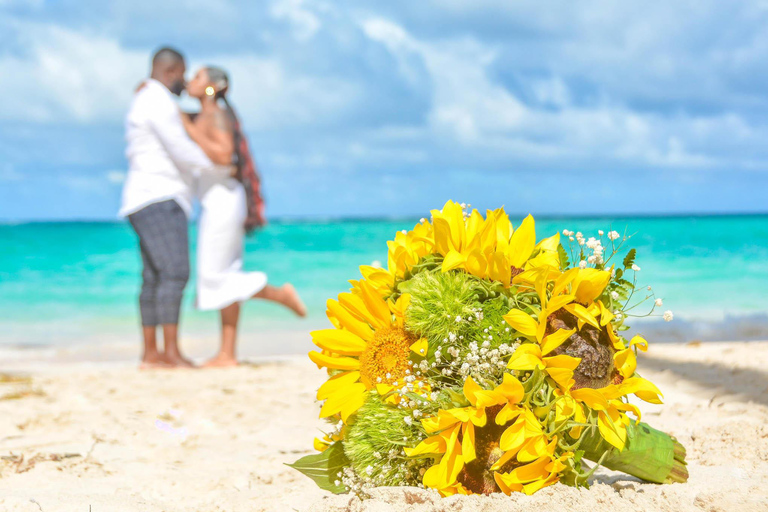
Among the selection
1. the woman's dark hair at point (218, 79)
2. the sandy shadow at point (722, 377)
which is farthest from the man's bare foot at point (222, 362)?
the sandy shadow at point (722, 377)

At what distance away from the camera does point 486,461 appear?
146 centimetres

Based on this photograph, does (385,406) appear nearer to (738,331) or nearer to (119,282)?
(738,331)

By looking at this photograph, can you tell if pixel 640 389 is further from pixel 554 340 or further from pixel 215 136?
pixel 215 136

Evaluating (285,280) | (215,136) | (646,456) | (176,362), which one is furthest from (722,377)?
(285,280)

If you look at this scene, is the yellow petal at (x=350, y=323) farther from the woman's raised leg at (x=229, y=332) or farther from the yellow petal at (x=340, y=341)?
the woman's raised leg at (x=229, y=332)

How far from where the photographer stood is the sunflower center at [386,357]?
152 centimetres

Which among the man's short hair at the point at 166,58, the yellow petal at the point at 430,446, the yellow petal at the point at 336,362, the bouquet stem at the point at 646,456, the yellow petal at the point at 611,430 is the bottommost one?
the bouquet stem at the point at 646,456

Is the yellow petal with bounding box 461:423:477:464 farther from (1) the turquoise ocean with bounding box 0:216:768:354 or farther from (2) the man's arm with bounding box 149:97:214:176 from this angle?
(2) the man's arm with bounding box 149:97:214:176

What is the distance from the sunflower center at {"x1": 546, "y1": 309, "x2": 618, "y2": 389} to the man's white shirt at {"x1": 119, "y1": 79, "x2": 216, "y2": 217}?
12.9ft

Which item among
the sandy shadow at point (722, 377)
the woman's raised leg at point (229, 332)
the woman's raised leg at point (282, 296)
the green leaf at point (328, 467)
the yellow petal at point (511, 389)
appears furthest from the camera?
the woman's raised leg at point (282, 296)

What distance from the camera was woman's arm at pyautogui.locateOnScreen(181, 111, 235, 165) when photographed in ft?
16.1

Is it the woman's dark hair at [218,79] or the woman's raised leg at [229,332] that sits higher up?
the woman's dark hair at [218,79]

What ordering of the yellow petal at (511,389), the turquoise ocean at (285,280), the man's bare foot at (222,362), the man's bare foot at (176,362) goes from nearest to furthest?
the yellow petal at (511,389) → the man's bare foot at (176,362) → the man's bare foot at (222,362) → the turquoise ocean at (285,280)

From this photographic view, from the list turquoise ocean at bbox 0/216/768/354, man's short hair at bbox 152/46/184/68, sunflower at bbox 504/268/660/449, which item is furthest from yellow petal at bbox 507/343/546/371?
man's short hair at bbox 152/46/184/68
